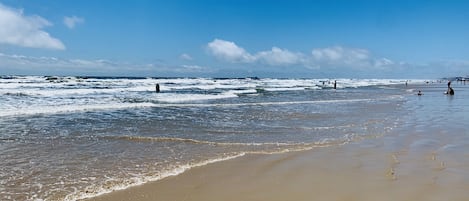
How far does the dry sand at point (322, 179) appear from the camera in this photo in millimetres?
5385

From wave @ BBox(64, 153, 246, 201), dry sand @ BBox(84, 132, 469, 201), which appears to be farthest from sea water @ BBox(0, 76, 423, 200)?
dry sand @ BBox(84, 132, 469, 201)

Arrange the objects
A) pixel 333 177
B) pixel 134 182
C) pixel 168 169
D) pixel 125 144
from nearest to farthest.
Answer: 1. pixel 134 182
2. pixel 333 177
3. pixel 168 169
4. pixel 125 144

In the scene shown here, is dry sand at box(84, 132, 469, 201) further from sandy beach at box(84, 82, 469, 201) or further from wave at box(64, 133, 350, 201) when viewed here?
wave at box(64, 133, 350, 201)

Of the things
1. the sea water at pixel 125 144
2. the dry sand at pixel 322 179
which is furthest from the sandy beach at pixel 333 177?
the sea water at pixel 125 144

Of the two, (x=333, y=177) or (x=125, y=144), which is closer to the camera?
(x=333, y=177)

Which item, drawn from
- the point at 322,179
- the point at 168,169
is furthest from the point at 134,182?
the point at 322,179

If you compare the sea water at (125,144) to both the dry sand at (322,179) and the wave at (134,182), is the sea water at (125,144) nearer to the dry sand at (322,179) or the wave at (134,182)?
the wave at (134,182)

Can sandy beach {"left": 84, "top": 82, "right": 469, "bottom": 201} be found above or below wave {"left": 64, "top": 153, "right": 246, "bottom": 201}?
above

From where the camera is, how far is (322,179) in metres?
6.20

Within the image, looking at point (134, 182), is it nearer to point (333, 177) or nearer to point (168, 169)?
point (168, 169)

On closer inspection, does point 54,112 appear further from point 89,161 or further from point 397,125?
point 397,125

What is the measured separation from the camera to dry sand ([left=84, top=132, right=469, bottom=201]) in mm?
5385

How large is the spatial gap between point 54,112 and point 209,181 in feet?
47.1

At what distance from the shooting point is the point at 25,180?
6180mm
